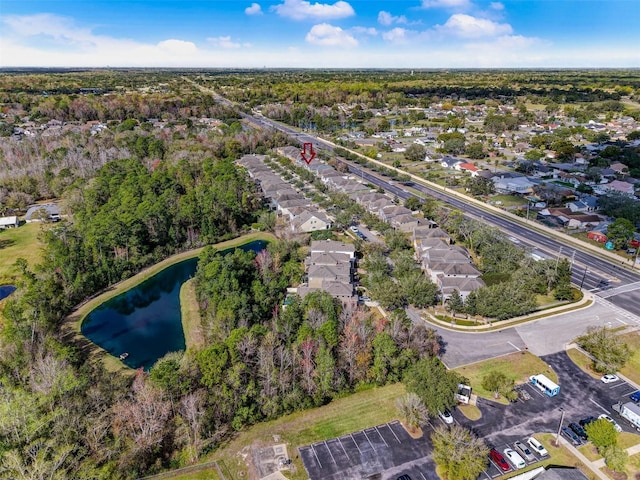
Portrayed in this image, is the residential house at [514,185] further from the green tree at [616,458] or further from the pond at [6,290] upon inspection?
the pond at [6,290]

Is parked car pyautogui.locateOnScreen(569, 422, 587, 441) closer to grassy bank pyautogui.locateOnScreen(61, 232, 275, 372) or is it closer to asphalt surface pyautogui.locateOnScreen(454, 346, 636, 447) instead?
asphalt surface pyautogui.locateOnScreen(454, 346, 636, 447)

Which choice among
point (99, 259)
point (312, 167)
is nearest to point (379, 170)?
point (312, 167)

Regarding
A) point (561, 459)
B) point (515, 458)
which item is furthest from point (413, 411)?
point (561, 459)

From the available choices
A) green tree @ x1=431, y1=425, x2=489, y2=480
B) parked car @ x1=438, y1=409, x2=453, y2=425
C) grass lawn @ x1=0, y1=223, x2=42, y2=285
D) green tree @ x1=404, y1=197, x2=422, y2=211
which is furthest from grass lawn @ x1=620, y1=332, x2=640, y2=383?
grass lawn @ x1=0, y1=223, x2=42, y2=285

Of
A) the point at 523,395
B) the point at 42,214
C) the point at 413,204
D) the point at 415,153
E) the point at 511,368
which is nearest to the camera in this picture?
the point at 523,395

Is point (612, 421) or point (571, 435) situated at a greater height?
point (612, 421)

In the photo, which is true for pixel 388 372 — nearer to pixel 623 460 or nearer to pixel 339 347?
pixel 339 347

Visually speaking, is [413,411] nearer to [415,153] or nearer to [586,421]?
[586,421]
